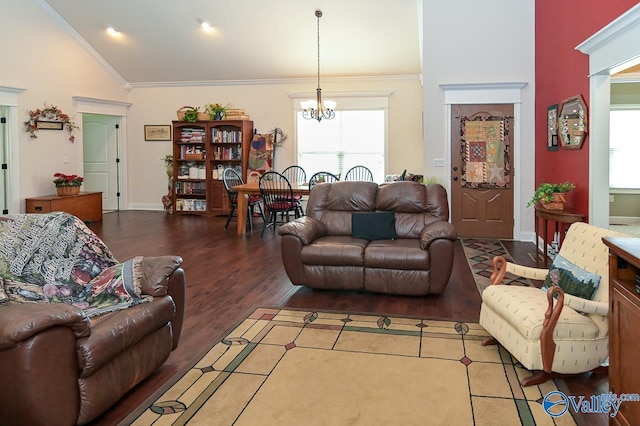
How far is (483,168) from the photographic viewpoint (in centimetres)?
699

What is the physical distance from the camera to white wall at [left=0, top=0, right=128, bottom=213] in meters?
7.79

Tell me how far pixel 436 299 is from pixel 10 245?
3.09 metres

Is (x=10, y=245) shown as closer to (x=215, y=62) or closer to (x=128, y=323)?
(x=128, y=323)

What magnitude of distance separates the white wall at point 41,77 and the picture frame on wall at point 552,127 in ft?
25.5

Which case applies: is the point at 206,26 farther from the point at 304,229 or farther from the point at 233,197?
the point at 304,229

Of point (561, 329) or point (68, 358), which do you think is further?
point (561, 329)

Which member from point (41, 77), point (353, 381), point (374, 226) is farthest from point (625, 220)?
point (41, 77)

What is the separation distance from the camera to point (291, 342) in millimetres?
3273

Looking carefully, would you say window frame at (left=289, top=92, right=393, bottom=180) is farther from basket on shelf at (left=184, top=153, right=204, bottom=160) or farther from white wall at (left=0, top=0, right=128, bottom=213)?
white wall at (left=0, top=0, right=128, bottom=213)

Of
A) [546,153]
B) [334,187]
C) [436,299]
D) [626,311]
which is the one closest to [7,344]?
[626,311]

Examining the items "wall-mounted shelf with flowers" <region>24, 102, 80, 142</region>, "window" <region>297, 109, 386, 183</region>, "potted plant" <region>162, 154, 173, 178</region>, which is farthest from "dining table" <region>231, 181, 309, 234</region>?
"wall-mounted shelf with flowers" <region>24, 102, 80, 142</region>

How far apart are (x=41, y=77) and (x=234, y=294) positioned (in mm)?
6313

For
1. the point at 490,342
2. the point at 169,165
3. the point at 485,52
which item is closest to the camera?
the point at 490,342

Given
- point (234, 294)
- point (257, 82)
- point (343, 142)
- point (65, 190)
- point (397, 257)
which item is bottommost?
point (234, 294)
